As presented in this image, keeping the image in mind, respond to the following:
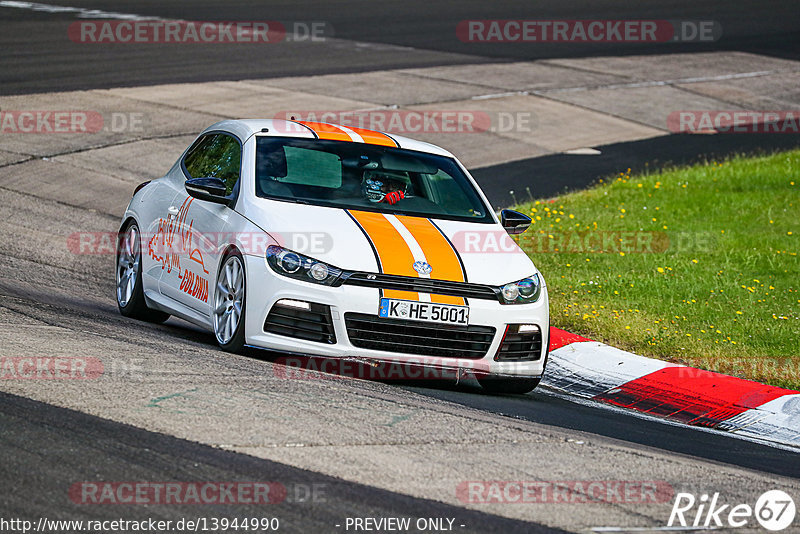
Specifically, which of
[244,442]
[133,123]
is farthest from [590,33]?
[244,442]

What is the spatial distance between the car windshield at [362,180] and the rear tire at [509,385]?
4.00 feet

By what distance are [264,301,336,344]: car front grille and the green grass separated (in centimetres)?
304

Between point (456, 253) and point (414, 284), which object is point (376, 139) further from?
point (414, 284)

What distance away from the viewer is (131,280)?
950 cm

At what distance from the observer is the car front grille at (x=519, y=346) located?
7.72 m

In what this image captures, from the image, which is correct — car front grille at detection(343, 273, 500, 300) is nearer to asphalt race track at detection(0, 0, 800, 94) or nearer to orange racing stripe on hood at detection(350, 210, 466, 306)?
orange racing stripe on hood at detection(350, 210, 466, 306)

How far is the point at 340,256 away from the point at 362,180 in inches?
48.1

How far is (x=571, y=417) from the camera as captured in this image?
750cm

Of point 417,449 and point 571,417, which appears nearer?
Result: point 417,449

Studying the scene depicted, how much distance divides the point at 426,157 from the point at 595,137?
36.1 ft

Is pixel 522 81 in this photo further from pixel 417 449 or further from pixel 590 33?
pixel 417 449
